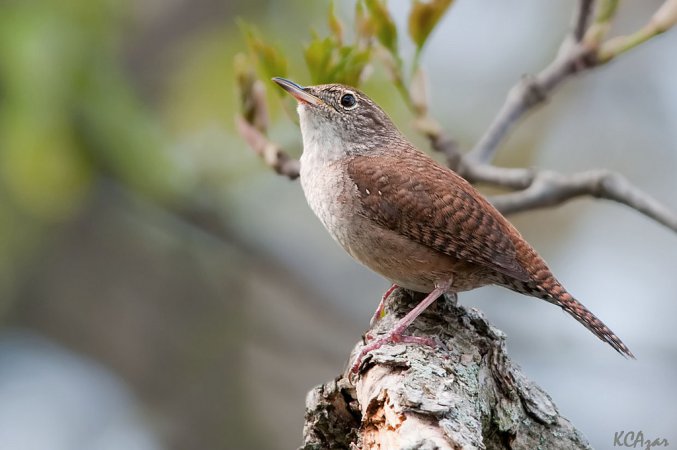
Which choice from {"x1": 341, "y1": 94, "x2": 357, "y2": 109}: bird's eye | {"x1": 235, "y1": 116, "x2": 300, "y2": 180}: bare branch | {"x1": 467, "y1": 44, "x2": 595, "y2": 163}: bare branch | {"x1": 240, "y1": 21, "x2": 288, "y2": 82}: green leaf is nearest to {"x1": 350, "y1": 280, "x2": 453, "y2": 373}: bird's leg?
{"x1": 467, "y1": 44, "x2": 595, "y2": 163}: bare branch

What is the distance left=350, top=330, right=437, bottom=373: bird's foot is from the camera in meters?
2.71

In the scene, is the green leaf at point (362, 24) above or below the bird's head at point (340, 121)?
below

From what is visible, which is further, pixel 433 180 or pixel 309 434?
pixel 433 180

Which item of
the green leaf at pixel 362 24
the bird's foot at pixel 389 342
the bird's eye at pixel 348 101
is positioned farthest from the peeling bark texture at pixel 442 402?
the bird's eye at pixel 348 101

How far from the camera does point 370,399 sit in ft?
8.08

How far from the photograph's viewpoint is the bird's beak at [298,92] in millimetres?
3814

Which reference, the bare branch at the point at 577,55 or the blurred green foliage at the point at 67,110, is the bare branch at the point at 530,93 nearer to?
the bare branch at the point at 577,55

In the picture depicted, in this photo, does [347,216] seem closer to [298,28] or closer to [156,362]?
[298,28]

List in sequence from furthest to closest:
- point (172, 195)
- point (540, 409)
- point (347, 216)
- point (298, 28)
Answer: point (298, 28) → point (172, 195) → point (347, 216) → point (540, 409)

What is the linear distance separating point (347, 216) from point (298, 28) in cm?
299

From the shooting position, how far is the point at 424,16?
11.8ft

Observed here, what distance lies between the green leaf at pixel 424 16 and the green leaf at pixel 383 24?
75mm

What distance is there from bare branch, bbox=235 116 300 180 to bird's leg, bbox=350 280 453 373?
80cm

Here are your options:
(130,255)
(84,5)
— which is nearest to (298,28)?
(84,5)
